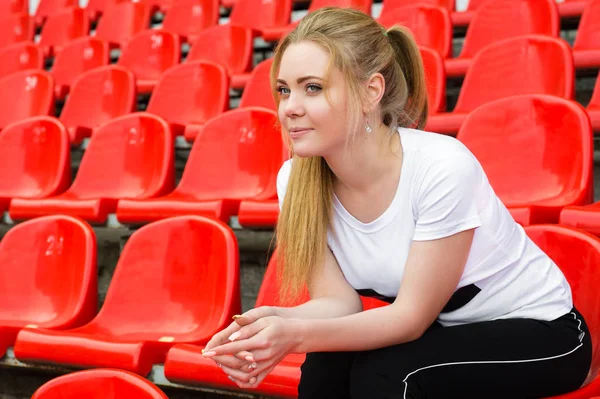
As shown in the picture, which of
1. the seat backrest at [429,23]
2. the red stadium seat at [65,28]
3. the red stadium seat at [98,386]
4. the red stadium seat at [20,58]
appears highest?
the seat backrest at [429,23]

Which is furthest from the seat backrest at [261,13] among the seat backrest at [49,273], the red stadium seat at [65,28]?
the seat backrest at [49,273]

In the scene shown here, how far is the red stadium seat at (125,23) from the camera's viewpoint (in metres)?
2.28

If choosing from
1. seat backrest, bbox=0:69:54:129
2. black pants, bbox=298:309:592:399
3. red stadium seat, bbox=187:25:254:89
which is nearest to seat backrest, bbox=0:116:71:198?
seat backrest, bbox=0:69:54:129

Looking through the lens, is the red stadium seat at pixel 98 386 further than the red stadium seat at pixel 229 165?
No

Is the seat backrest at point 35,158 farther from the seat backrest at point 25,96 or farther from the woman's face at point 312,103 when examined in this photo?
the woman's face at point 312,103

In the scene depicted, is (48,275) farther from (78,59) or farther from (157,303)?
(78,59)

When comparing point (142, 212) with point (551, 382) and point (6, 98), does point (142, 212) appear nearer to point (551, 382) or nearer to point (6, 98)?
point (551, 382)

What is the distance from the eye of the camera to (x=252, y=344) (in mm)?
501

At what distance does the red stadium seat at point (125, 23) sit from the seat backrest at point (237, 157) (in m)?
1.12

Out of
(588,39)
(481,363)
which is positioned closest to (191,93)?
(588,39)

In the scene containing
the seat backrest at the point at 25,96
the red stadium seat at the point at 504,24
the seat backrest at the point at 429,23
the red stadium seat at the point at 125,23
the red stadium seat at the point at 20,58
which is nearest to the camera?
the red stadium seat at the point at 504,24

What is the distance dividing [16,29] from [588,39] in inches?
73.3

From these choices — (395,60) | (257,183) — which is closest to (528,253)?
(395,60)

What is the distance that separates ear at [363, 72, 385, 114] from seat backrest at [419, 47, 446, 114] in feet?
2.08
